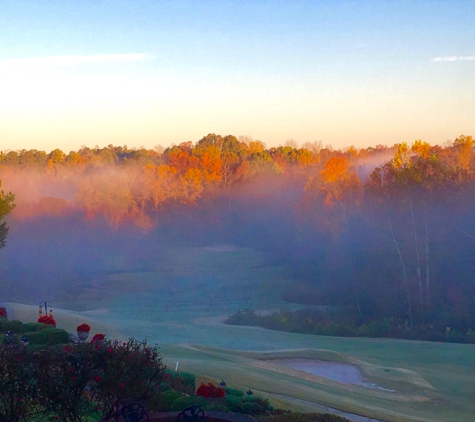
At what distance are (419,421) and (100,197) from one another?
47.8 meters

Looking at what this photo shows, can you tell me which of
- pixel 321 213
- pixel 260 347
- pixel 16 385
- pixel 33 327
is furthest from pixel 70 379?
pixel 321 213

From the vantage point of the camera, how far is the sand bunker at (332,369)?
16.4m

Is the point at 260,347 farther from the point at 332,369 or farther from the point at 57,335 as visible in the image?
the point at 57,335

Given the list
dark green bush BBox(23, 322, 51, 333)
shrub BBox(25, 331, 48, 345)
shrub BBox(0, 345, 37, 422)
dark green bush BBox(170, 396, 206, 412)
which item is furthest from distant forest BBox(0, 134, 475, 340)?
shrub BBox(0, 345, 37, 422)

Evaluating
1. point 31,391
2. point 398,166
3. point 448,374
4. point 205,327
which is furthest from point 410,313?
point 31,391

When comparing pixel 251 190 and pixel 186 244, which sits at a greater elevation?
pixel 251 190

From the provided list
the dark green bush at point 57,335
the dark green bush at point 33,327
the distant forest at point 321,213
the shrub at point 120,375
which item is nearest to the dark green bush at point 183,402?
the shrub at point 120,375

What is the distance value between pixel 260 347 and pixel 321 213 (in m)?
22.6

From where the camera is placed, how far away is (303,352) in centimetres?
1986

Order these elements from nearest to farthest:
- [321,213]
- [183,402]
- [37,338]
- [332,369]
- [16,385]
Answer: [16,385] < [183,402] < [37,338] < [332,369] < [321,213]

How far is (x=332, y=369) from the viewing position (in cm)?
1800

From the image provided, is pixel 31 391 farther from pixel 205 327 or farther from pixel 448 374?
pixel 205 327

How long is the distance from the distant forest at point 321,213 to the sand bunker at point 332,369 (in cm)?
1210

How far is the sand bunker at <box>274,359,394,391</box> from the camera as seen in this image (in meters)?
16.4
